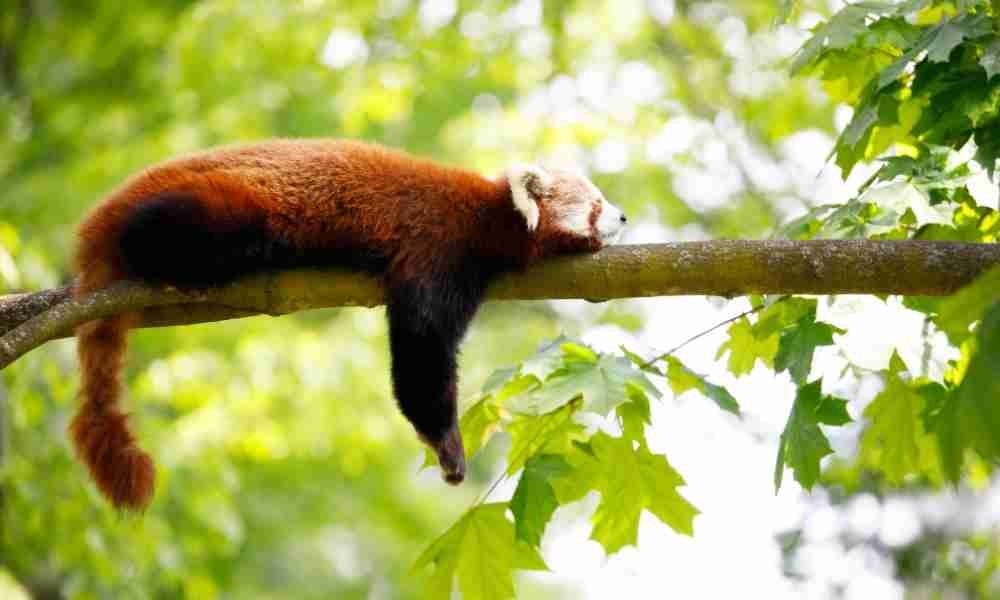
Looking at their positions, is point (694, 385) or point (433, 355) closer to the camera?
point (694, 385)

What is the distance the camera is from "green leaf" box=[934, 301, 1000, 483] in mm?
1502

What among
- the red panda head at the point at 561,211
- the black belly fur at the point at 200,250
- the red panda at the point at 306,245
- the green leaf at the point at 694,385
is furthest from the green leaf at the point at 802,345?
the black belly fur at the point at 200,250

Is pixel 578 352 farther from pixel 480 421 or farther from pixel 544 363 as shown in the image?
pixel 480 421

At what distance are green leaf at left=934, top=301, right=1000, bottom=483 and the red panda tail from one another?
256 centimetres

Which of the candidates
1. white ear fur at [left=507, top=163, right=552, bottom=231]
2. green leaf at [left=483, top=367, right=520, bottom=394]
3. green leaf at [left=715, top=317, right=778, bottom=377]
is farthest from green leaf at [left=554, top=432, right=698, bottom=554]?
white ear fur at [left=507, top=163, right=552, bottom=231]

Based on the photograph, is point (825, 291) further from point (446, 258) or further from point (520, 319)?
point (520, 319)

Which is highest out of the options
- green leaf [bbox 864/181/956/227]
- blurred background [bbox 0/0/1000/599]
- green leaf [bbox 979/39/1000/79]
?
green leaf [bbox 979/39/1000/79]

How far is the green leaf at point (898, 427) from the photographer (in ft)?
10.1

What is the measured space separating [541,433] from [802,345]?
80 centimetres

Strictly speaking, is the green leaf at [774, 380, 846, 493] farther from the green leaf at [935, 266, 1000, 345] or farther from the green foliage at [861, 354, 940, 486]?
the green leaf at [935, 266, 1000, 345]

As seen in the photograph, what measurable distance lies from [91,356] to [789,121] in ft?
20.1

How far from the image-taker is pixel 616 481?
292 cm

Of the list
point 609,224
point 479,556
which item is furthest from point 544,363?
point 609,224

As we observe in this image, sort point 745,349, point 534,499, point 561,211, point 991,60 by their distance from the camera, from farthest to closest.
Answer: point 561,211
point 745,349
point 534,499
point 991,60
